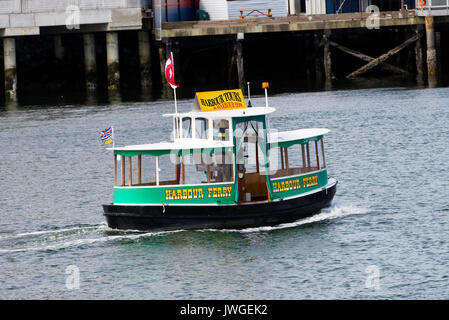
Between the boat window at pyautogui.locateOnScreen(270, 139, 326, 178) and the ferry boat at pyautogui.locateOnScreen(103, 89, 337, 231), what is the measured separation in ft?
0.18

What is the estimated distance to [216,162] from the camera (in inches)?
1134

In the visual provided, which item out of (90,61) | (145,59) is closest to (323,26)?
(145,59)

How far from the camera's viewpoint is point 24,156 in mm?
45500

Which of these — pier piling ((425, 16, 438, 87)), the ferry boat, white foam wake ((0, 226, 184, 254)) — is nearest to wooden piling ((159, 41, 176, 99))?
pier piling ((425, 16, 438, 87))

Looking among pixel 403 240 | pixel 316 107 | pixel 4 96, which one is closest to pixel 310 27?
pixel 316 107

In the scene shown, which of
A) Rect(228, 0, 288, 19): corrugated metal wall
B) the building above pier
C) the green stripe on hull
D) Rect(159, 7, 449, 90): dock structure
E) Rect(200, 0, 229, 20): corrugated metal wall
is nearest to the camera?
the green stripe on hull

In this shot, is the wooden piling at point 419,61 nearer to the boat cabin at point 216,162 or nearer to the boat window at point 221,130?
the boat cabin at point 216,162

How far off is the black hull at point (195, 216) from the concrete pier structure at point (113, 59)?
3910cm

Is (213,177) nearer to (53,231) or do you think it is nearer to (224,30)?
(53,231)

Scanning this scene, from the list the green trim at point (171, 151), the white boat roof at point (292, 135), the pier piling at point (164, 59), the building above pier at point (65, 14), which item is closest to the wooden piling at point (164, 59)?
the pier piling at point (164, 59)

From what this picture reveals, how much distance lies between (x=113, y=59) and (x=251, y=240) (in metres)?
41.0

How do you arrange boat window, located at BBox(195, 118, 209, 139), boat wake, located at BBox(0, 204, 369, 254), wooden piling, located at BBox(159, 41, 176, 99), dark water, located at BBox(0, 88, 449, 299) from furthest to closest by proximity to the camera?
wooden piling, located at BBox(159, 41, 176, 99)
boat window, located at BBox(195, 118, 209, 139)
boat wake, located at BBox(0, 204, 369, 254)
dark water, located at BBox(0, 88, 449, 299)

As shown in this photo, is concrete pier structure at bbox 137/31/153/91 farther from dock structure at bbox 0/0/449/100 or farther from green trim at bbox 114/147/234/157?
green trim at bbox 114/147/234/157

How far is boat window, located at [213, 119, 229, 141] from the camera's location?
1139 inches
